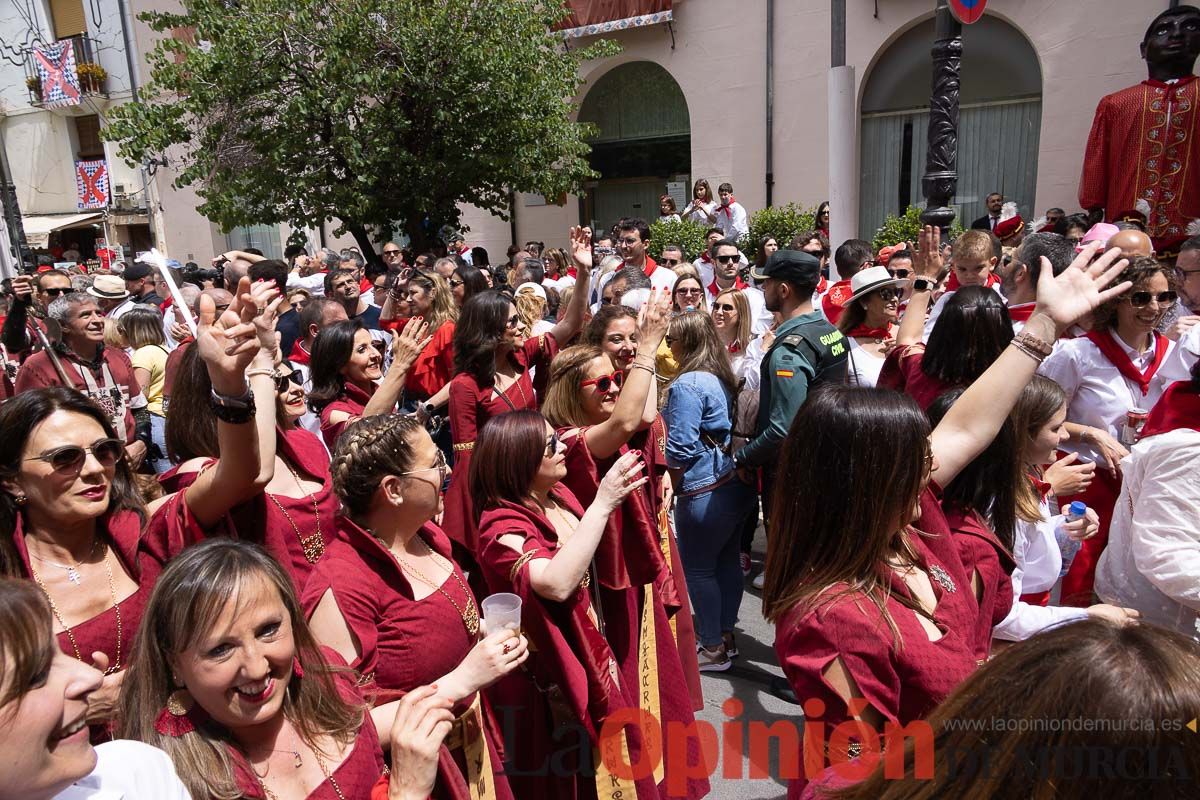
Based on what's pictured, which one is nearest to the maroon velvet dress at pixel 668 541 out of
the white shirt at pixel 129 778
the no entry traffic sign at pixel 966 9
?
the white shirt at pixel 129 778

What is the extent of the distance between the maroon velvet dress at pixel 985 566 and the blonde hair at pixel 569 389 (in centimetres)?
160

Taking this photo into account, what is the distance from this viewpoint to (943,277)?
6.04 m

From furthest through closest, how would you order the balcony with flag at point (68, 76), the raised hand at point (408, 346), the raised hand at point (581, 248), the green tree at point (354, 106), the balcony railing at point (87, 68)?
the balcony with flag at point (68, 76)
the balcony railing at point (87, 68)
the green tree at point (354, 106)
the raised hand at point (581, 248)
the raised hand at point (408, 346)

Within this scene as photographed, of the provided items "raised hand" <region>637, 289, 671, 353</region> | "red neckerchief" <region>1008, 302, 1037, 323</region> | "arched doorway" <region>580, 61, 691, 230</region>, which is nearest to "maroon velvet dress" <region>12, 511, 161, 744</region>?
"raised hand" <region>637, 289, 671, 353</region>

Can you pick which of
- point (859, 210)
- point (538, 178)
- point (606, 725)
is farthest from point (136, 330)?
point (859, 210)

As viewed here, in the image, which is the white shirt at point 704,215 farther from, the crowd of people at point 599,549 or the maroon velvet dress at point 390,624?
the maroon velvet dress at point 390,624

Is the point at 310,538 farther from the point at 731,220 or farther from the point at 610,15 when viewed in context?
the point at 610,15

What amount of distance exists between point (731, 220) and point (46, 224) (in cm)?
2315

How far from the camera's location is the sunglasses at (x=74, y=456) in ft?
7.01

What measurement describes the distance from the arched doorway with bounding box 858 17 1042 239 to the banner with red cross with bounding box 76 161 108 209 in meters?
22.6

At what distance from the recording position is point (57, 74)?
2414 centimetres

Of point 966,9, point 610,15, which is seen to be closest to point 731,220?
point 610,15

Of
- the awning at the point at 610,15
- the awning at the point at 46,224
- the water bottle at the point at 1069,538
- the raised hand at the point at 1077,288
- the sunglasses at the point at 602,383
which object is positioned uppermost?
the awning at the point at 610,15

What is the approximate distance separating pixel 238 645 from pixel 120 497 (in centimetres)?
95
